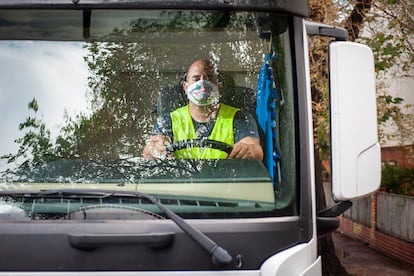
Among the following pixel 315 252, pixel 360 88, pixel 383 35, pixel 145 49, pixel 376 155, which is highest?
pixel 383 35

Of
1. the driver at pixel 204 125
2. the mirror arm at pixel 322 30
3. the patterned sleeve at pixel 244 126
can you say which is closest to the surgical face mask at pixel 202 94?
the driver at pixel 204 125

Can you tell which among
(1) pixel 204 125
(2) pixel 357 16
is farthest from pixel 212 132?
(2) pixel 357 16

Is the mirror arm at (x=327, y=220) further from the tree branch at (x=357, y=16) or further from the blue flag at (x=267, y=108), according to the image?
the tree branch at (x=357, y=16)

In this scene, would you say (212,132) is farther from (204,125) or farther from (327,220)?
(327,220)

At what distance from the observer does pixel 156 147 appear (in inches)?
137

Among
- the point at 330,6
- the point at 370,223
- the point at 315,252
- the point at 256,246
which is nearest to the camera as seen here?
the point at 256,246

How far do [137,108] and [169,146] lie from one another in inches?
9.7

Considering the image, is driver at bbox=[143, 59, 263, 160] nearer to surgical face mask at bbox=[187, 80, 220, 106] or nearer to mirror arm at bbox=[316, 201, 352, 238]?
surgical face mask at bbox=[187, 80, 220, 106]

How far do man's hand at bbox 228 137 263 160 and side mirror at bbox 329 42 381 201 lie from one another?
38cm

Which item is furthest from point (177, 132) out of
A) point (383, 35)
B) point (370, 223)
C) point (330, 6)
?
point (370, 223)

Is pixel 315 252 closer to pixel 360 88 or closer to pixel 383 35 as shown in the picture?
pixel 360 88

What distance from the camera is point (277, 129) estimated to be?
352 cm

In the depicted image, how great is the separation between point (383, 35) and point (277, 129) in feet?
27.9

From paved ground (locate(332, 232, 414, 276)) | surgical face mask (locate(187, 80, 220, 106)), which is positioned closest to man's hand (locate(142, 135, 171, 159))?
surgical face mask (locate(187, 80, 220, 106))
